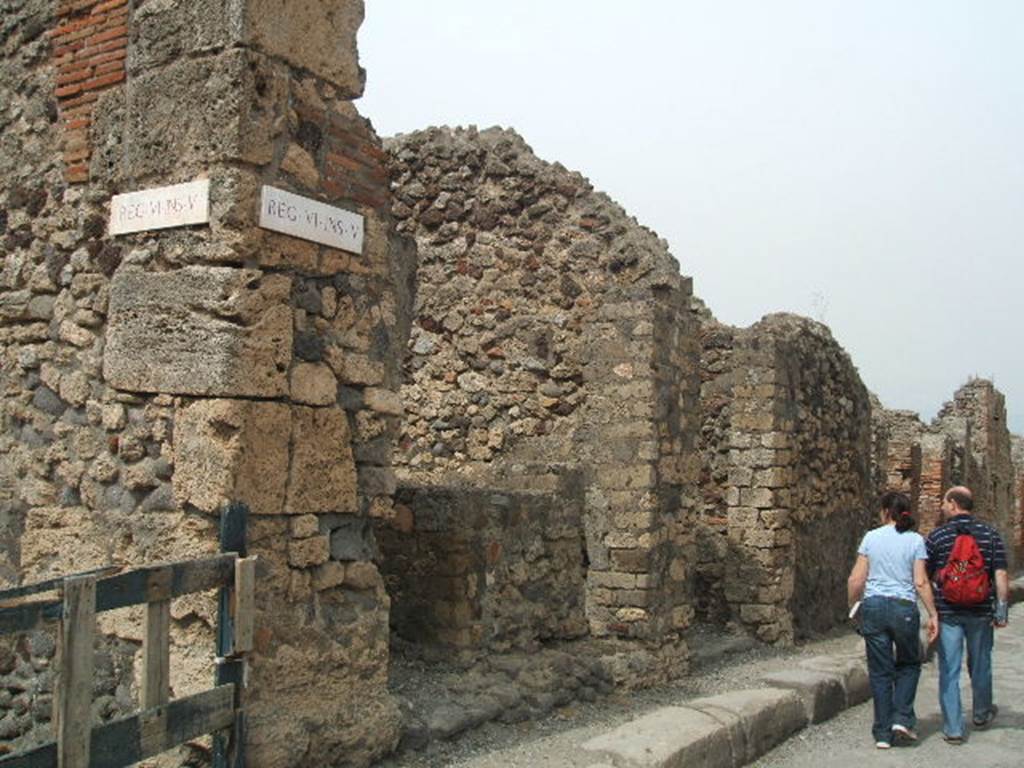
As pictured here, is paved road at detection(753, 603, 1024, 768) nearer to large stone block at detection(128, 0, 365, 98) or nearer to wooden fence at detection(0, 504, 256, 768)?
wooden fence at detection(0, 504, 256, 768)

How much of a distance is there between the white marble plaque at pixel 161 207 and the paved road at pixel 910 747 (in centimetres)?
413

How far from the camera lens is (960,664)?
7.09m

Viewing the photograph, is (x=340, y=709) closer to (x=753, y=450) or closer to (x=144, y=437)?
(x=144, y=437)

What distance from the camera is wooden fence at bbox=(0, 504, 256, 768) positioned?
372cm

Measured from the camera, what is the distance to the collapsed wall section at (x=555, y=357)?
28.0ft

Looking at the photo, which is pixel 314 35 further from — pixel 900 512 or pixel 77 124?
pixel 900 512

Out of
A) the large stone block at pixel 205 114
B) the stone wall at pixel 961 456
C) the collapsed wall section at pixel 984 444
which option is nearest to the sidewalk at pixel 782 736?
the large stone block at pixel 205 114

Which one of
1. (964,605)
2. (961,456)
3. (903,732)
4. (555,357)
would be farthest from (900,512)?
(961,456)

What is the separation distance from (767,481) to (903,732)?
432cm

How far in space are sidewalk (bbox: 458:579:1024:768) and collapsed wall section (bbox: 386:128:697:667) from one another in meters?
1.45

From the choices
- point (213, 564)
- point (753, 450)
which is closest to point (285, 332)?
point (213, 564)

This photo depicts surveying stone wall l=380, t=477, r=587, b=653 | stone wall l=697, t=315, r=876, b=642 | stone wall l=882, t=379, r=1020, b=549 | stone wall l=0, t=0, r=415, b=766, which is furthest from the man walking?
stone wall l=882, t=379, r=1020, b=549

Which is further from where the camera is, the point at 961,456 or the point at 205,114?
the point at 961,456

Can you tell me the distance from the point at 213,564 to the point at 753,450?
7.46 m
